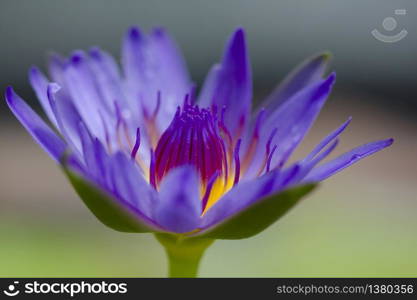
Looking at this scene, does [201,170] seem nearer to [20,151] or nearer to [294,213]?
[294,213]

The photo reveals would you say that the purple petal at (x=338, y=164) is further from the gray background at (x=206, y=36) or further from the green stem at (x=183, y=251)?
the gray background at (x=206, y=36)

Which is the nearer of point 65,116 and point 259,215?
point 259,215

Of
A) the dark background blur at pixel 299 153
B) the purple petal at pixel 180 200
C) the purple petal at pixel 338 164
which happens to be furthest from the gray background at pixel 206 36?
the purple petal at pixel 180 200

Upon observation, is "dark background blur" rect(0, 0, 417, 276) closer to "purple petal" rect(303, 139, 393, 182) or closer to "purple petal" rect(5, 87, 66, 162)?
"purple petal" rect(303, 139, 393, 182)

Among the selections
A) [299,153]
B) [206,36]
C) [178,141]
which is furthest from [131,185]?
[206,36]

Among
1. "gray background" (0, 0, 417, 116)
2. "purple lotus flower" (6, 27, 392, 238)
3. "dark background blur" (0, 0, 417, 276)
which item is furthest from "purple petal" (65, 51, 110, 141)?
"gray background" (0, 0, 417, 116)

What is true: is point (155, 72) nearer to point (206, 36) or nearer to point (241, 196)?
point (241, 196)

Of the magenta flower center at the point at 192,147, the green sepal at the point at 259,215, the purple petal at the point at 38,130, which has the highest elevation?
the magenta flower center at the point at 192,147
